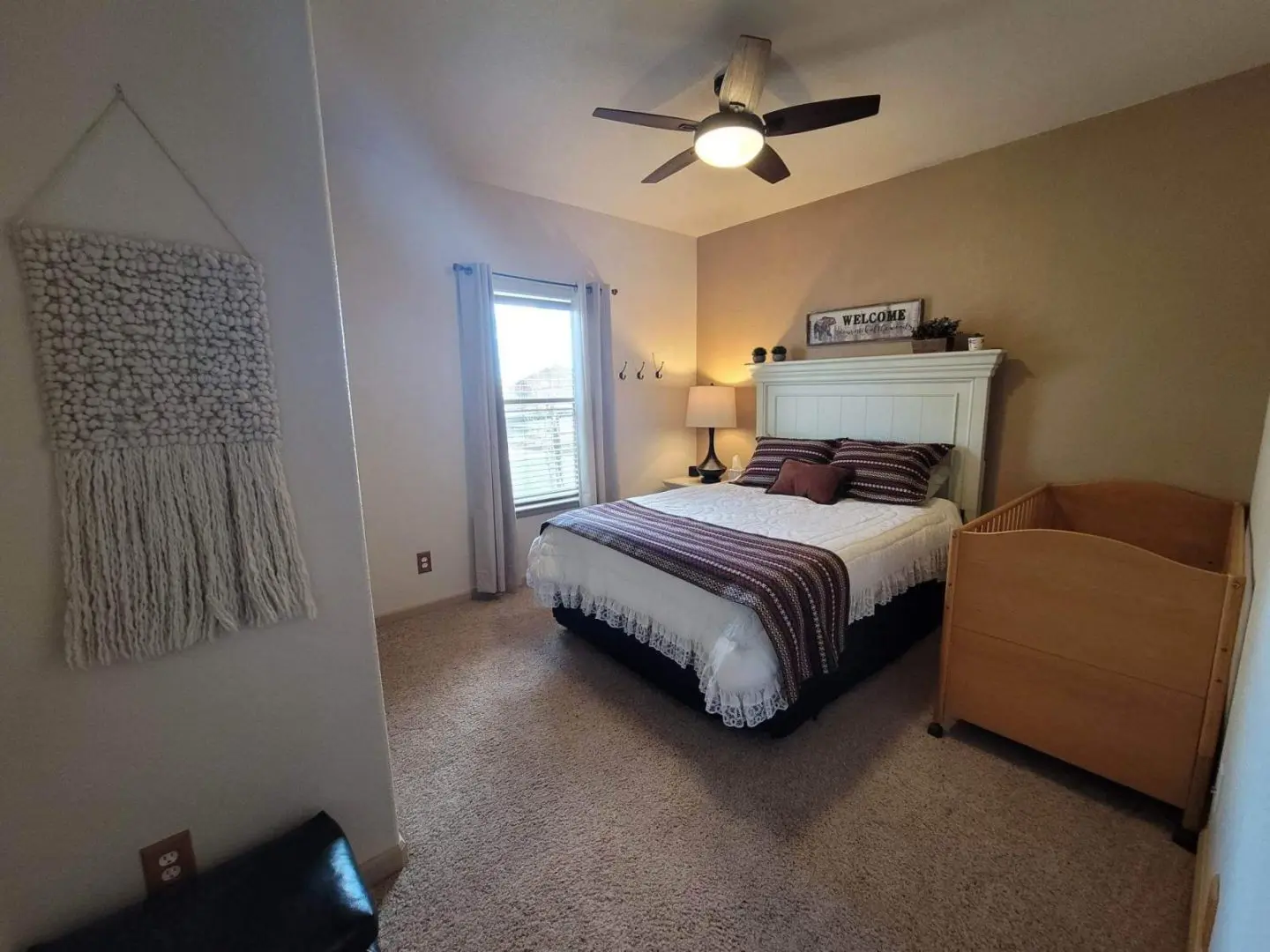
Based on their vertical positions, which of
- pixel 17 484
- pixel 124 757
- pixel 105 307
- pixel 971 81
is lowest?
pixel 124 757

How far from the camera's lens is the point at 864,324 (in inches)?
125

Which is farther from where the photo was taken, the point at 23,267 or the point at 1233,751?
the point at 1233,751

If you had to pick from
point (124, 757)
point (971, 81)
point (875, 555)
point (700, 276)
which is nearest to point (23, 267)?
point (124, 757)

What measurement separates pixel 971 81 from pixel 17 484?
3.15 meters

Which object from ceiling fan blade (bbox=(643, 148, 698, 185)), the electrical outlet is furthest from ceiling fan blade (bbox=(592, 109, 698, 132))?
the electrical outlet

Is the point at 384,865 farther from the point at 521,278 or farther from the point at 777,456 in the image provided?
the point at 521,278

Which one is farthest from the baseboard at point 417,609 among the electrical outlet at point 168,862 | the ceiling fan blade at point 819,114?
the ceiling fan blade at point 819,114

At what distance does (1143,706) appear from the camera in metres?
1.49

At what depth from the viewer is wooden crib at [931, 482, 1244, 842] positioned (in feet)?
4.57

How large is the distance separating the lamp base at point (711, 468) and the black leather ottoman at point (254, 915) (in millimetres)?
3092

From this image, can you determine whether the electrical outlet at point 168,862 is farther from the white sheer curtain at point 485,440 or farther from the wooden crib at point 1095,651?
the wooden crib at point 1095,651

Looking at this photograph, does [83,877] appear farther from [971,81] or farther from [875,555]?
[971,81]

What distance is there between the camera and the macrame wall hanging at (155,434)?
0.89 meters

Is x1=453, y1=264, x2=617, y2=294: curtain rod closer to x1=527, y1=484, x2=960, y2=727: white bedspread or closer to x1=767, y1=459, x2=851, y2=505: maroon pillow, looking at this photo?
x1=527, y1=484, x2=960, y2=727: white bedspread
